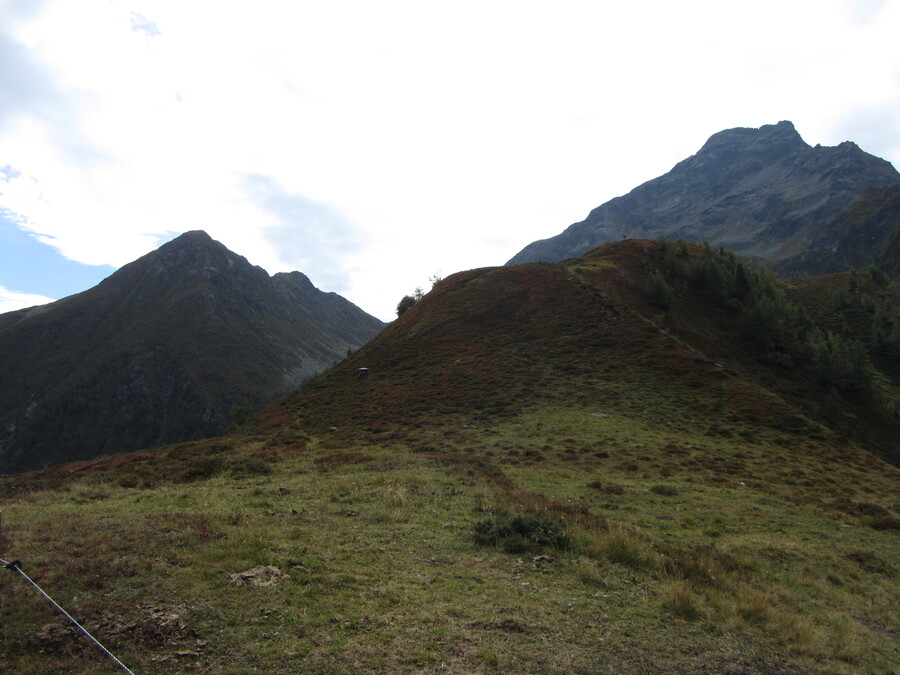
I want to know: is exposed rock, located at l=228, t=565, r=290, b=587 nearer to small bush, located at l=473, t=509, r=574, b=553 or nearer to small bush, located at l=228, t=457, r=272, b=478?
small bush, located at l=473, t=509, r=574, b=553

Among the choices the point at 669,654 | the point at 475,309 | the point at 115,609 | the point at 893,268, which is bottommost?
the point at 669,654

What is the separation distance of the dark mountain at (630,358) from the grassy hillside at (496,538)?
48 cm

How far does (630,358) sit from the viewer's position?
44656 millimetres

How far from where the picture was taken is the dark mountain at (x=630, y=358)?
37.3 meters

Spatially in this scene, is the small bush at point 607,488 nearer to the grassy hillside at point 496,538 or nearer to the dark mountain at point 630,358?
the grassy hillside at point 496,538

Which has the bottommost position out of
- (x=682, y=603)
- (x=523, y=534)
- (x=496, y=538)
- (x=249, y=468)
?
(x=682, y=603)

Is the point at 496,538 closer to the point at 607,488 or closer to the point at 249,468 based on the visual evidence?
the point at 607,488

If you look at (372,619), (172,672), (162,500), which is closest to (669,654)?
(372,619)

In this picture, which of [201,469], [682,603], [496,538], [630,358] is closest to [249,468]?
[201,469]

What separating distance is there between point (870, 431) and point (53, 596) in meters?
53.9

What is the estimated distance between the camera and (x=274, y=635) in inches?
Result: 282

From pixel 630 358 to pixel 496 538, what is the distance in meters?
36.0

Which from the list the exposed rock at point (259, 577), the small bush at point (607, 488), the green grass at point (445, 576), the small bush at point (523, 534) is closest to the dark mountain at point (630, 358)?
the small bush at point (607, 488)

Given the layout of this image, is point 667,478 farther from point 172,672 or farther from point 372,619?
point 172,672
